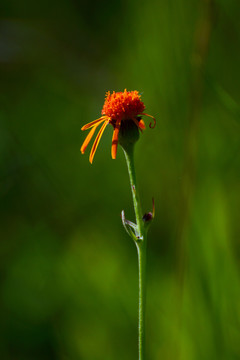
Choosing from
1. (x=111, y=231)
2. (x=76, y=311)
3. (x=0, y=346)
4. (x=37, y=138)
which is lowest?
(x=0, y=346)

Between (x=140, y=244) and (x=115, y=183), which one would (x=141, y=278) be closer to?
(x=140, y=244)

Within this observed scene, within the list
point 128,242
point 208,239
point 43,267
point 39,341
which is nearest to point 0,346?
point 39,341

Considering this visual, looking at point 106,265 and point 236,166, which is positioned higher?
point 236,166

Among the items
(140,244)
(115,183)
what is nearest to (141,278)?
(140,244)

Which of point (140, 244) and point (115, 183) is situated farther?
point (115, 183)

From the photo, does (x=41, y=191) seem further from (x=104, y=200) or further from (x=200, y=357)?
(x=200, y=357)

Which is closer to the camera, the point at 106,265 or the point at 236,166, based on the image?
the point at 236,166

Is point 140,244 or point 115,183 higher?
point 115,183

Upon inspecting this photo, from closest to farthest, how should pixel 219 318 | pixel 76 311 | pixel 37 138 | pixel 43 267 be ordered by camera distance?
1. pixel 219 318
2. pixel 76 311
3. pixel 43 267
4. pixel 37 138
